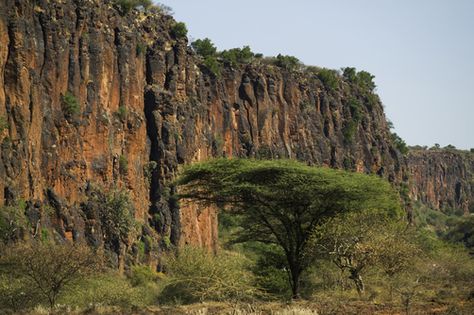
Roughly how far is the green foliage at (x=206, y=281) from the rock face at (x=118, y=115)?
3.85 m

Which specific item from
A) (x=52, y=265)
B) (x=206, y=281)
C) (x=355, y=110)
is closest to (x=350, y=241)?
(x=206, y=281)

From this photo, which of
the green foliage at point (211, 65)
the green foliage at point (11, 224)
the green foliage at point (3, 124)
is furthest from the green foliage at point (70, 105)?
the green foliage at point (211, 65)

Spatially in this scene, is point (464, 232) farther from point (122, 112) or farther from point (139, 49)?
point (122, 112)

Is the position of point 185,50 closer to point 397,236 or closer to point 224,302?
point 397,236

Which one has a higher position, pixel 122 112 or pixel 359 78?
pixel 359 78

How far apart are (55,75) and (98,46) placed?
784cm

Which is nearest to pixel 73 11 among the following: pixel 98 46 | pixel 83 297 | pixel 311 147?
pixel 98 46

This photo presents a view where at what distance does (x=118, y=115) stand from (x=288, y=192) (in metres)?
40.8

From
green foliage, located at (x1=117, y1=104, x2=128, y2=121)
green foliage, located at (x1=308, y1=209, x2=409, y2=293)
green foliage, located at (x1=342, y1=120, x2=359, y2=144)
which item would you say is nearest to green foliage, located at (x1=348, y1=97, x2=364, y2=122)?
green foliage, located at (x1=342, y1=120, x2=359, y2=144)

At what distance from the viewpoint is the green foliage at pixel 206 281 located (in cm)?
2711

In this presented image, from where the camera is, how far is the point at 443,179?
186 metres

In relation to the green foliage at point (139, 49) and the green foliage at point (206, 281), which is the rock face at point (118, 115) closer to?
the green foliage at point (139, 49)

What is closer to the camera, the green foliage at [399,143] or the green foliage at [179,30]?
the green foliage at [179,30]

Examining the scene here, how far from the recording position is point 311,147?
110 meters
